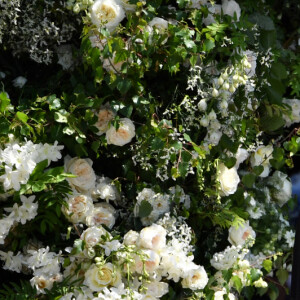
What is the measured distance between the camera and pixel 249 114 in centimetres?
231

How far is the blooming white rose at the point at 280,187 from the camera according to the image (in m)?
2.55

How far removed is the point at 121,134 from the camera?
2.07 m

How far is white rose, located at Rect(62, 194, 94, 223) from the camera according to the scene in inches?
79.8

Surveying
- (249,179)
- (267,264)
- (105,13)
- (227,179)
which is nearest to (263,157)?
(249,179)

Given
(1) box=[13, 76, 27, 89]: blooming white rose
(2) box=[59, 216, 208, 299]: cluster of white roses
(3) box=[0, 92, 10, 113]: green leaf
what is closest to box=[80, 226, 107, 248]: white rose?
(2) box=[59, 216, 208, 299]: cluster of white roses

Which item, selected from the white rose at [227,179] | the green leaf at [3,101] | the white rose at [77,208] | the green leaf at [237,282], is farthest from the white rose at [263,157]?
the green leaf at [3,101]

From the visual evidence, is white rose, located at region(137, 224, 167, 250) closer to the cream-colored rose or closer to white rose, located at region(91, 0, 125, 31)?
the cream-colored rose

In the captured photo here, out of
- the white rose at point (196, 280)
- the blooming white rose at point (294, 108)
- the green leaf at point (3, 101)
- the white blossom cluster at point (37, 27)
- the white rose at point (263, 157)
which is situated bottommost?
the white rose at point (196, 280)

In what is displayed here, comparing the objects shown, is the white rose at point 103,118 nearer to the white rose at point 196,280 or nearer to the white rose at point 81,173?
the white rose at point 81,173

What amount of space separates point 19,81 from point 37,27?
8.1 inches

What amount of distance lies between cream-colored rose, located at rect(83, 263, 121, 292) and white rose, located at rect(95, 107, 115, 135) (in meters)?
0.47

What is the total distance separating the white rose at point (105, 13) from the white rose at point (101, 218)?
0.62 m

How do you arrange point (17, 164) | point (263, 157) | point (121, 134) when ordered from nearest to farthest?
point (17, 164), point (121, 134), point (263, 157)

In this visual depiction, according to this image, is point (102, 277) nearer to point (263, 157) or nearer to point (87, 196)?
point (87, 196)
